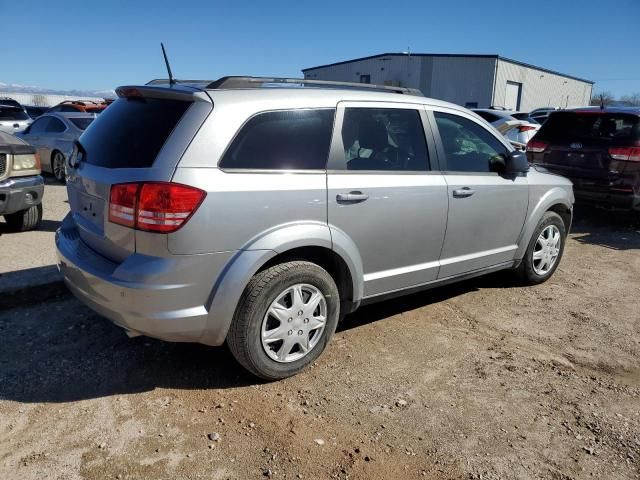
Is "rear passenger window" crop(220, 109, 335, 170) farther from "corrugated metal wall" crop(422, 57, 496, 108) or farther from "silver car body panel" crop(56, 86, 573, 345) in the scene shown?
"corrugated metal wall" crop(422, 57, 496, 108)

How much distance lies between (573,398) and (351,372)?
1.38 metres

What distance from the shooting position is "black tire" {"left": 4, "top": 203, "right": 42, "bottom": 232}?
6512 mm

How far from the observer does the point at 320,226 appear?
3.30m

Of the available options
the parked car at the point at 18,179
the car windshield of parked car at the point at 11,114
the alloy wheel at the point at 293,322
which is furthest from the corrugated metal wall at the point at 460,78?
the alloy wheel at the point at 293,322

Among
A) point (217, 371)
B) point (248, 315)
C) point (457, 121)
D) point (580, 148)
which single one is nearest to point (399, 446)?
point (248, 315)

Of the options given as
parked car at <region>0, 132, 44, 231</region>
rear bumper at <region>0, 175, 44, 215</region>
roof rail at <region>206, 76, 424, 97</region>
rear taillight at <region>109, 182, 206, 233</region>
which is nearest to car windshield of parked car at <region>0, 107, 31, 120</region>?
parked car at <region>0, 132, 44, 231</region>

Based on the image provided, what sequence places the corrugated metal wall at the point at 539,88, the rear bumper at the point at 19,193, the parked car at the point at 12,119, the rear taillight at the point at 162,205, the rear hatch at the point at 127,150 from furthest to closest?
the corrugated metal wall at the point at 539,88, the parked car at the point at 12,119, the rear bumper at the point at 19,193, the rear hatch at the point at 127,150, the rear taillight at the point at 162,205

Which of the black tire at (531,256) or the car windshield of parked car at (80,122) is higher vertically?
the car windshield of parked car at (80,122)

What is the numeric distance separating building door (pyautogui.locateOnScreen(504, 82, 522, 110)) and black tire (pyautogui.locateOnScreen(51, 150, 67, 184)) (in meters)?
35.7

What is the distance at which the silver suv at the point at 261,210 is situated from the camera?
2.87 metres

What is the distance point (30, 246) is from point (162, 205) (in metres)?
3.93

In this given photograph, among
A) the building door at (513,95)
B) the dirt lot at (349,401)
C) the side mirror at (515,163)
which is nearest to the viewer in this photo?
the dirt lot at (349,401)

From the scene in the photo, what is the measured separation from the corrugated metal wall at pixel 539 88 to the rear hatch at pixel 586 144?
32.3 meters

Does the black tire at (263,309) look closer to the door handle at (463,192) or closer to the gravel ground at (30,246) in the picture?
the door handle at (463,192)
